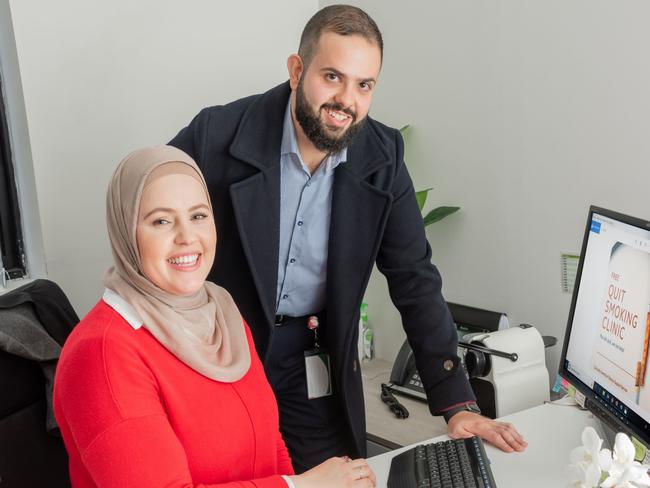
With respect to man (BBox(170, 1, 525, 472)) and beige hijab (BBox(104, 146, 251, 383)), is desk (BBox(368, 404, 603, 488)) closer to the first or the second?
man (BBox(170, 1, 525, 472))

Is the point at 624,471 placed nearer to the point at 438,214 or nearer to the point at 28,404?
the point at 28,404

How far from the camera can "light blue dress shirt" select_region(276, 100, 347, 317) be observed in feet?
5.18

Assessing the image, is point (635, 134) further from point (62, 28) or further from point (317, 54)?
point (62, 28)

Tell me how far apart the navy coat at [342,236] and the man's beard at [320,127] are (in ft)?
0.32

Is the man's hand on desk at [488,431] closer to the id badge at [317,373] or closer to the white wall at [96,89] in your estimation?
the id badge at [317,373]

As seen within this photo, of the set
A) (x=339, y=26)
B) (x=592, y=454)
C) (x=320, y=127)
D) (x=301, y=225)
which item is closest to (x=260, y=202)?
(x=301, y=225)

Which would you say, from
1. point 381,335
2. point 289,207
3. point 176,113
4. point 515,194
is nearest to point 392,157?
point 289,207

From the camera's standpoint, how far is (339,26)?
1.40 m

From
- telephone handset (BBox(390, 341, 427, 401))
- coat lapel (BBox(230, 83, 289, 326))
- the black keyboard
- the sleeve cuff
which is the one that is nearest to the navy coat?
coat lapel (BBox(230, 83, 289, 326))

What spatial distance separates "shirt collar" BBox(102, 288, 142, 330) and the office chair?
0.93 ft

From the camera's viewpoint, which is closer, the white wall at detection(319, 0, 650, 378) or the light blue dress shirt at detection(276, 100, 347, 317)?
the light blue dress shirt at detection(276, 100, 347, 317)

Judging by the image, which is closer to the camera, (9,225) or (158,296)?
(158,296)

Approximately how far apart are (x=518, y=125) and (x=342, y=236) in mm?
757

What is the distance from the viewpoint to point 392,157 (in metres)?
1.64
